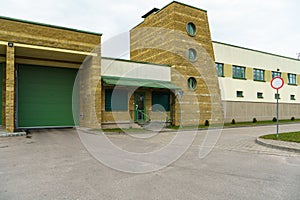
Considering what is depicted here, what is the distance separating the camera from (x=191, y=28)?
71.7 ft

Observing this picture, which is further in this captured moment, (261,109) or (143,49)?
(261,109)

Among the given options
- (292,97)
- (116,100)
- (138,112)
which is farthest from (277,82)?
(292,97)

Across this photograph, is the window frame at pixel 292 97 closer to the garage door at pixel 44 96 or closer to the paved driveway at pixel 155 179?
the garage door at pixel 44 96

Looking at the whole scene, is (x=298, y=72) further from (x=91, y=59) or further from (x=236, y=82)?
(x=91, y=59)

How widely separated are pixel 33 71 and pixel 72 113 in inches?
167

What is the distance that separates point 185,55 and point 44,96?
12.1 meters

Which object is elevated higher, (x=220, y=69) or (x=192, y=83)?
(x=220, y=69)

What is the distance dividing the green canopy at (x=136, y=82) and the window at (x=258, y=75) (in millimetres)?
13907

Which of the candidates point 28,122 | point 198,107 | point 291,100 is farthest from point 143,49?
point 291,100

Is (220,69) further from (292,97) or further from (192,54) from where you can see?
(292,97)

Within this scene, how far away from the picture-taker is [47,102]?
58.6 feet

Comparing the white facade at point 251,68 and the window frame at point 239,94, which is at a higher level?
the white facade at point 251,68

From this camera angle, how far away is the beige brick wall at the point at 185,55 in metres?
20.4

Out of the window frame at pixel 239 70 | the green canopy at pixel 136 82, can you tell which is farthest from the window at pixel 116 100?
the window frame at pixel 239 70
